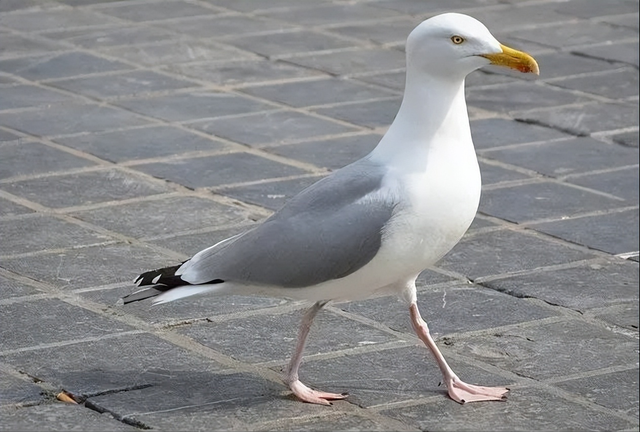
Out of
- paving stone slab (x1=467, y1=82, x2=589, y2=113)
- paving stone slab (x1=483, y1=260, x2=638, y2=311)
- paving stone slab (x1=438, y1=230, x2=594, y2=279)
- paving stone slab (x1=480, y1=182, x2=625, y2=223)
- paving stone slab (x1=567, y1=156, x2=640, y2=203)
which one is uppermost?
paving stone slab (x1=467, y1=82, x2=589, y2=113)

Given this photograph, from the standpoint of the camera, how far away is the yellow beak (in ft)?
13.2

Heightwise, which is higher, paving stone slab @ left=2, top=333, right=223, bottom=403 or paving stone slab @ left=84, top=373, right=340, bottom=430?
paving stone slab @ left=2, top=333, right=223, bottom=403

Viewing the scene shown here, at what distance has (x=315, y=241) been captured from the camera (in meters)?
4.00

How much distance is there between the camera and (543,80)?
8102 millimetres

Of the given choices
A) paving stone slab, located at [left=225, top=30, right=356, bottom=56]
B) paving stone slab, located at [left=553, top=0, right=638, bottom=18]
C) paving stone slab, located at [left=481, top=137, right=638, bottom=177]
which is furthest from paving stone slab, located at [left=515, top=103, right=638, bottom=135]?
paving stone slab, located at [left=553, top=0, right=638, bottom=18]

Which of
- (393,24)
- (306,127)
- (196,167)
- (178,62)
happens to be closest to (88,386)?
(196,167)

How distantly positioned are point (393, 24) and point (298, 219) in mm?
5408

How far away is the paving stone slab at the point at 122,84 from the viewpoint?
764cm

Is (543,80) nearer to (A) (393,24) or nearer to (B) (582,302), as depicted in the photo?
(A) (393,24)

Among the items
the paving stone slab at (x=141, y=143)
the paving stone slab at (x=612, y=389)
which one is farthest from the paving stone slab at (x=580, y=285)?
the paving stone slab at (x=141, y=143)

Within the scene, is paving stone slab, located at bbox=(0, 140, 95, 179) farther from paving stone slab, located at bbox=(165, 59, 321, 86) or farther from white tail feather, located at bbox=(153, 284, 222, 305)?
white tail feather, located at bbox=(153, 284, 222, 305)

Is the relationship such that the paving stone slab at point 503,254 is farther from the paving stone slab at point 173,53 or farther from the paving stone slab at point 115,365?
the paving stone slab at point 173,53

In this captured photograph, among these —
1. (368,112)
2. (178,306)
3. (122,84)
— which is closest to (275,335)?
(178,306)

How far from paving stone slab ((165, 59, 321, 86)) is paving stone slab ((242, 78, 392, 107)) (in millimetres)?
145
